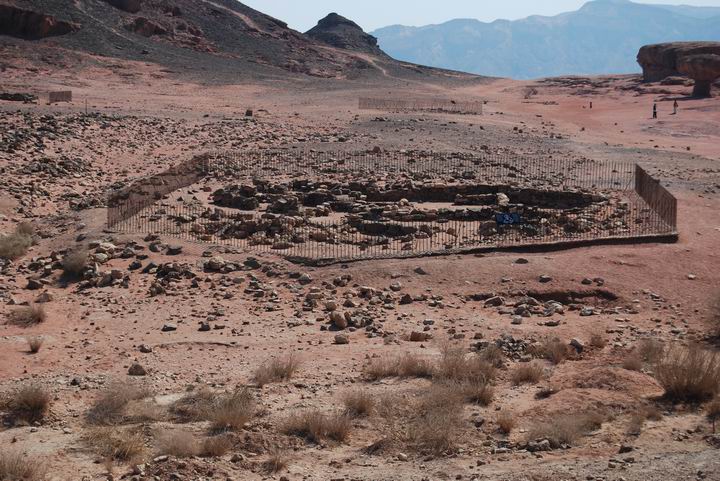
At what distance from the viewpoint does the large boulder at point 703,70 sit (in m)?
59.0

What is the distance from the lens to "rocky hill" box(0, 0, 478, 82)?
65250 millimetres

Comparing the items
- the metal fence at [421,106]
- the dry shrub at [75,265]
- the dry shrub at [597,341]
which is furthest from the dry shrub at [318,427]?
the metal fence at [421,106]

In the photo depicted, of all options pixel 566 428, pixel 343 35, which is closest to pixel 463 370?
pixel 566 428

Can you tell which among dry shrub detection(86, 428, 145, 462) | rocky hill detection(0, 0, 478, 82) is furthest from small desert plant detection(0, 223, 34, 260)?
rocky hill detection(0, 0, 478, 82)

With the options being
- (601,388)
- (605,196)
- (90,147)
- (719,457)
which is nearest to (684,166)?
(605,196)

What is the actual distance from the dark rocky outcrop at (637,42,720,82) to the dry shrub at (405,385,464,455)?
6498cm

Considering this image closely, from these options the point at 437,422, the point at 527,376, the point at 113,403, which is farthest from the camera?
the point at 527,376

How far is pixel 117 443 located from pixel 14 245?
30.4 feet

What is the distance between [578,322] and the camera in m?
13.5

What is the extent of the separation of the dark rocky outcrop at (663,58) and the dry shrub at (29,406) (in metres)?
67.0

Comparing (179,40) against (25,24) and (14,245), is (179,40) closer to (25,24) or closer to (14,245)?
(25,24)

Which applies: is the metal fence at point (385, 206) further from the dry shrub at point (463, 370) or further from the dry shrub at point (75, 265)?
the dry shrub at point (463, 370)

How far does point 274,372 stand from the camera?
1111cm

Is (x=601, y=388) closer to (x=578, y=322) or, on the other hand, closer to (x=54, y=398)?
(x=578, y=322)
